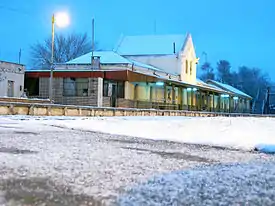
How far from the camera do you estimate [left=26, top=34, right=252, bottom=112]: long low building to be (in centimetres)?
3644

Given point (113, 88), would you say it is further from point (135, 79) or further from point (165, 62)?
point (165, 62)

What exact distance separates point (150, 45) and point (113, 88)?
17.5m

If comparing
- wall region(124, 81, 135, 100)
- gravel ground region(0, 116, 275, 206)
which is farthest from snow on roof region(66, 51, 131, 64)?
gravel ground region(0, 116, 275, 206)

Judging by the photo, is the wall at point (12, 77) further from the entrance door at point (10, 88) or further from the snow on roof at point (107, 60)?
the snow on roof at point (107, 60)

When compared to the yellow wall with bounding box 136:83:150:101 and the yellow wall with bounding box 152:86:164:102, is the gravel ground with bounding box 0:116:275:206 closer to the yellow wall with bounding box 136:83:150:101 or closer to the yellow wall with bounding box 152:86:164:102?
the yellow wall with bounding box 136:83:150:101

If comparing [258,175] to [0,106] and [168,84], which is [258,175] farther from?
[168,84]

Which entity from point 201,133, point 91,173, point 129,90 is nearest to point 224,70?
point 129,90

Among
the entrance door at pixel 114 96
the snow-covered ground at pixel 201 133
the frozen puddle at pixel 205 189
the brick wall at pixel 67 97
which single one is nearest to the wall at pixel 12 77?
the brick wall at pixel 67 97

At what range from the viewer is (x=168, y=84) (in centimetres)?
4431

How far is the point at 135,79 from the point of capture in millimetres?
37938

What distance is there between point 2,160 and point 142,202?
2647 mm

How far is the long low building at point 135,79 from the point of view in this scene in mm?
36438

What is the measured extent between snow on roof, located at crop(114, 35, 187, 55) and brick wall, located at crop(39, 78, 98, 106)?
16.5 m

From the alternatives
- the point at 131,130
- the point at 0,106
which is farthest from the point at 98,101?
the point at 131,130
